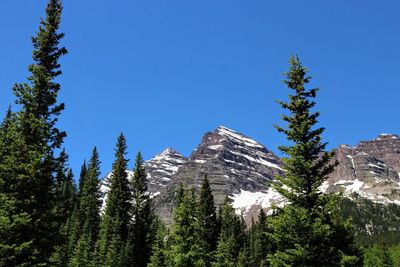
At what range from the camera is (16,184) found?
24547 mm

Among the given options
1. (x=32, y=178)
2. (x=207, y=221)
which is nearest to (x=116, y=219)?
(x=207, y=221)

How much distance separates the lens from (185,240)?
145 feet

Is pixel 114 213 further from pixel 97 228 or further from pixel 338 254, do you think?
pixel 338 254

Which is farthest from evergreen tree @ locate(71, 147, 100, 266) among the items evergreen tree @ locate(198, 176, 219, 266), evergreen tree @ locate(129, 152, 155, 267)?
Result: evergreen tree @ locate(198, 176, 219, 266)

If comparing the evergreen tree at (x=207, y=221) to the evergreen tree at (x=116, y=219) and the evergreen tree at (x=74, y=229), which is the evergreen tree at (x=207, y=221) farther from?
the evergreen tree at (x=74, y=229)

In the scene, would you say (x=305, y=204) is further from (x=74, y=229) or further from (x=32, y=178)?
(x=74, y=229)

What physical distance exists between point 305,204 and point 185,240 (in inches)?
852

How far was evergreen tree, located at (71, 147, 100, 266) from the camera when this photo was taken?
63353 mm

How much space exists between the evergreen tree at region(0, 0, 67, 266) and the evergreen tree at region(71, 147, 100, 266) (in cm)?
3990

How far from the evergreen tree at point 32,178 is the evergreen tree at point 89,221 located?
3990cm

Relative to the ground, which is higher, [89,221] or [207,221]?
[89,221]

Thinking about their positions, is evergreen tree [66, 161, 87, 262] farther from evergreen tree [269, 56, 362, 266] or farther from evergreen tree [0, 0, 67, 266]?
evergreen tree [269, 56, 362, 266]

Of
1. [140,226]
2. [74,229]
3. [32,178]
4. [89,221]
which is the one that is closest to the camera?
[32,178]

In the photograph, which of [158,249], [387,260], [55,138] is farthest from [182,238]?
[387,260]
